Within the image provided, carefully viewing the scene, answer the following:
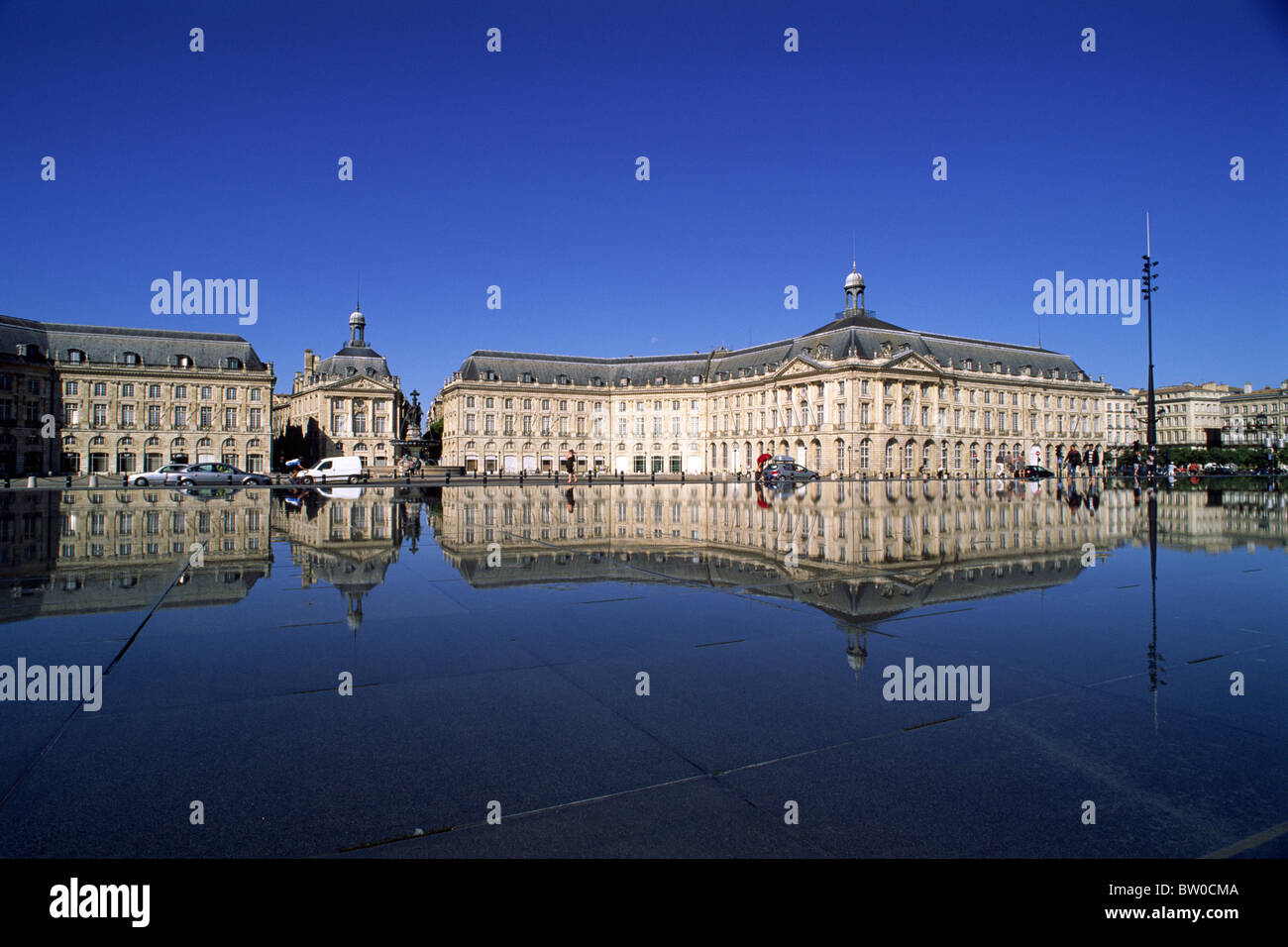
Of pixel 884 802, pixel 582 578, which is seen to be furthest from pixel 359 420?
pixel 884 802

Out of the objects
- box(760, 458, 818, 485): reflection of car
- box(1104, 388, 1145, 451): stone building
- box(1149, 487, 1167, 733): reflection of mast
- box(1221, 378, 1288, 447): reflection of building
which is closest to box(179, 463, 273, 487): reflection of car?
box(760, 458, 818, 485): reflection of car

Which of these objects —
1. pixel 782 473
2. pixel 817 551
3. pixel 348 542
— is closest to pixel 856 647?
pixel 817 551

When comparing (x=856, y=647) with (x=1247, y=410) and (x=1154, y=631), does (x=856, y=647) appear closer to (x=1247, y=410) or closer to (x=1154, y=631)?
(x=1154, y=631)

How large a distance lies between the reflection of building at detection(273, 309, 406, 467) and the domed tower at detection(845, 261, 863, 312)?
5675 centimetres

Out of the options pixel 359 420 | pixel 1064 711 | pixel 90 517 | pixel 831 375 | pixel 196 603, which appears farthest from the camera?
pixel 359 420

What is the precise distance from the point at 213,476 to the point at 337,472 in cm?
947

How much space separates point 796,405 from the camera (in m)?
82.9

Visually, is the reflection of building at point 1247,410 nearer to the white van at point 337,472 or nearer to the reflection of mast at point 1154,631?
the white van at point 337,472

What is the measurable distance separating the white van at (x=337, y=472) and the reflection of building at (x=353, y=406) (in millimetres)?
36855

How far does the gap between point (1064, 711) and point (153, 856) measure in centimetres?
433

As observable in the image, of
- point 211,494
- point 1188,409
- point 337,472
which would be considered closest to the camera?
point 211,494

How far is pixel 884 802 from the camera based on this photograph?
9.88 feet

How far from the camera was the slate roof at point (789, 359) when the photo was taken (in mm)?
78938
